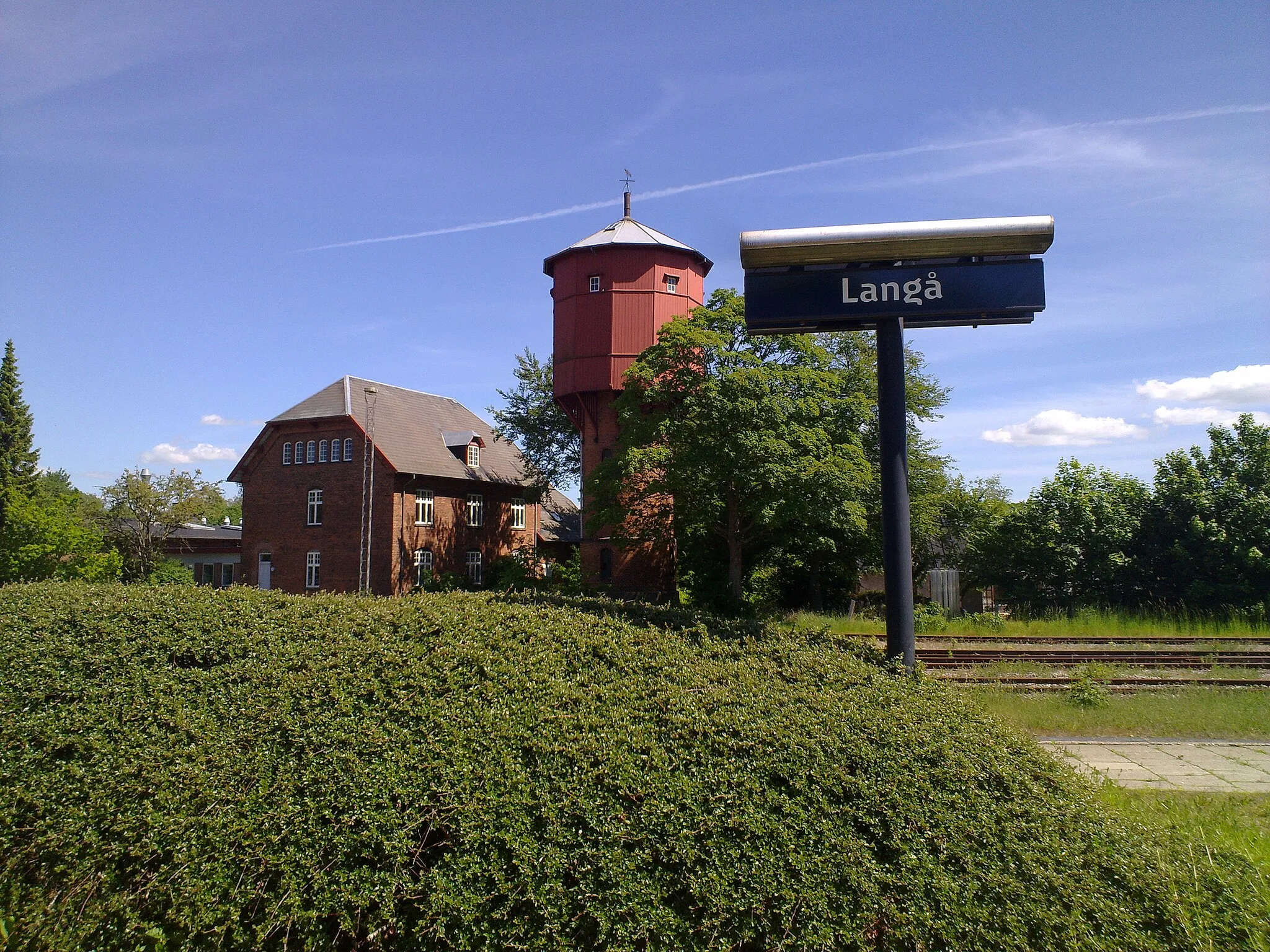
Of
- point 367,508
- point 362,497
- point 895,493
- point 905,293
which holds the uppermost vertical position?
point 905,293

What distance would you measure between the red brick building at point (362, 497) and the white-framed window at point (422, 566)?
70 millimetres

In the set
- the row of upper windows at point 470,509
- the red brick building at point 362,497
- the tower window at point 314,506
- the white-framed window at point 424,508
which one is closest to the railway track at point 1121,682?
the red brick building at point 362,497

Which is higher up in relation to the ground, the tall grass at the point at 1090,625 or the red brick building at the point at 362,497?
the red brick building at the point at 362,497

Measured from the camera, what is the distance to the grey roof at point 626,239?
110ft

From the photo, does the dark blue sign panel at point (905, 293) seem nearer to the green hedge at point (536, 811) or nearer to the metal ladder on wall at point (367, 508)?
the green hedge at point (536, 811)

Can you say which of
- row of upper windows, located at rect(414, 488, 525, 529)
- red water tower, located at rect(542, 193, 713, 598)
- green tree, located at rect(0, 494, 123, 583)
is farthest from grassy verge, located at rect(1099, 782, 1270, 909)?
green tree, located at rect(0, 494, 123, 583)

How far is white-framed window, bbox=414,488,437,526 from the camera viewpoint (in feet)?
136

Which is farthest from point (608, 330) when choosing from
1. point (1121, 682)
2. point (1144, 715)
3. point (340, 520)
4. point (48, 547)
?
point (48, 547)

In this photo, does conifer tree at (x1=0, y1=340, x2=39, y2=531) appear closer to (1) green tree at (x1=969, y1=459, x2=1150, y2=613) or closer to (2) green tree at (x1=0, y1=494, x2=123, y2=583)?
(2) green tree at (x1=0, y1=494, x2=123, y2=583)

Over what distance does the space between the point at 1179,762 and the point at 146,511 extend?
173 ft

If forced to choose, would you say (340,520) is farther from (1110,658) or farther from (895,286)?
(895,286)

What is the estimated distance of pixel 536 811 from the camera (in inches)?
166

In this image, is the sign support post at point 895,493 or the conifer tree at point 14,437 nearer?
the sign support post at point 895,493

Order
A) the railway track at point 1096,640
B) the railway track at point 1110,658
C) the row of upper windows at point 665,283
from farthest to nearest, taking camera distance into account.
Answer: the row of upper windows at point 665,283, the railway track at point 1096,640, the railway track at point 1110,658
